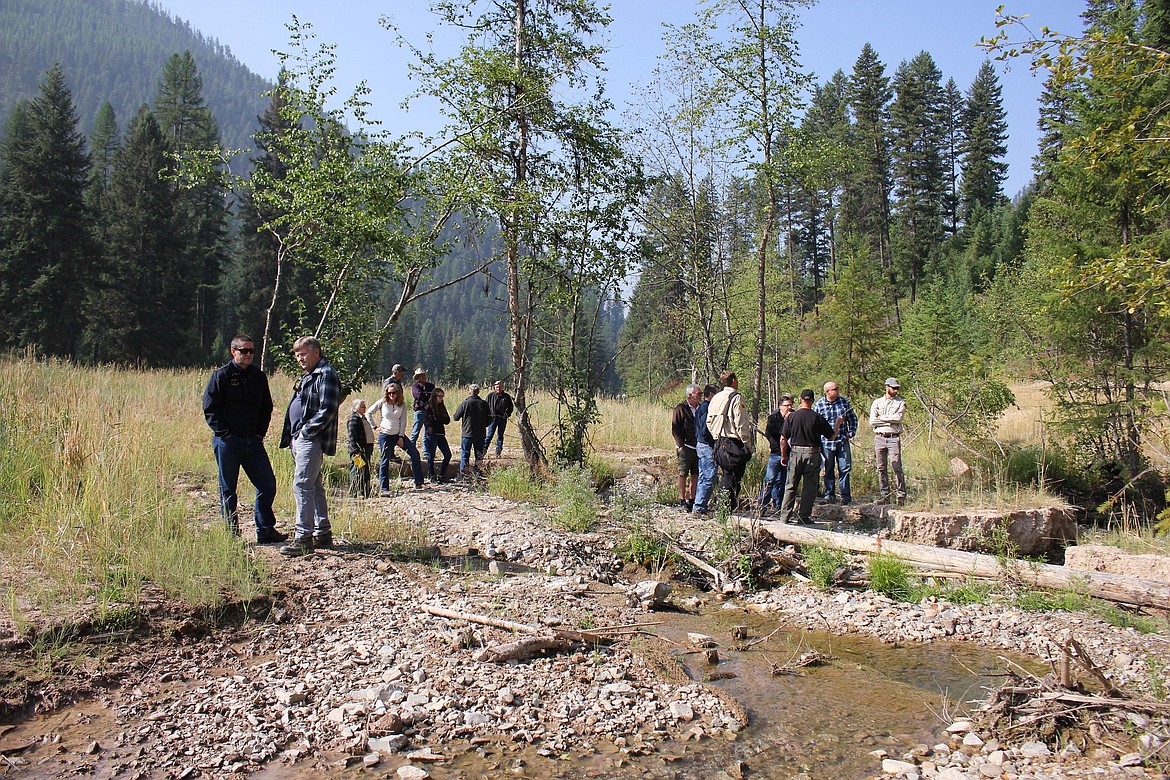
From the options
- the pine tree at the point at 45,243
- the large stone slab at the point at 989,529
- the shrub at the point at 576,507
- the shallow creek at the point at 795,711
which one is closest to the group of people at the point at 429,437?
the large stone slab at the point at 989,529

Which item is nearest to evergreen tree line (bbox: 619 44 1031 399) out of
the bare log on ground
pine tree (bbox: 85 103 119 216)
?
the bare log on ground

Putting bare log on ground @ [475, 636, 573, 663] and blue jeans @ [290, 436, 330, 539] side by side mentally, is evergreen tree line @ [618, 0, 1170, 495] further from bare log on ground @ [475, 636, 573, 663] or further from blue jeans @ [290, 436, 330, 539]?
blue jeans @ [290, 436, 330, 539]

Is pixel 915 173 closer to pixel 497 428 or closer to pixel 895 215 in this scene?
pixel 895 215

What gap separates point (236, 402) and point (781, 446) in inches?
290

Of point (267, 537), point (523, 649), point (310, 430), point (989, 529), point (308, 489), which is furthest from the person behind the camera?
point (989, 529)

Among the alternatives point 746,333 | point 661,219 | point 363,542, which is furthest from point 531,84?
point 746,333

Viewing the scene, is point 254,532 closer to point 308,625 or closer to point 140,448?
point 140,448

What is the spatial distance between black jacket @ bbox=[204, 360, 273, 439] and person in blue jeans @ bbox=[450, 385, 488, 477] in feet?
18.7

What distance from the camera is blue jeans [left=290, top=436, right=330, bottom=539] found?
22.7ft

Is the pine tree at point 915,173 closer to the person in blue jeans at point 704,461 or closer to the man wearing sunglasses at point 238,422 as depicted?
the person in blue jeans at point 704,461

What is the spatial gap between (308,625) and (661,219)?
491 inches

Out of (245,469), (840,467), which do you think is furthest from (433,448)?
(840,467)

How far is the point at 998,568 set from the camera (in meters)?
7.77

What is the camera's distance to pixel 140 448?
6.87 metres
